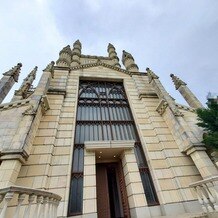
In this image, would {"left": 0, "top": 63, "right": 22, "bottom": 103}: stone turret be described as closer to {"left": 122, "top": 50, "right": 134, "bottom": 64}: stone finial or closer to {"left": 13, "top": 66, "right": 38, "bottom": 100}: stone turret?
{"left": 13, "top": 66, "right": 38, "bottom": 100}: stone turret

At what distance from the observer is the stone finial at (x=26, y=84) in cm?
1231

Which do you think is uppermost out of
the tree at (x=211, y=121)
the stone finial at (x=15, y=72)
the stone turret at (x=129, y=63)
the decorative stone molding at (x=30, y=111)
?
the stone turret at (x=129, y=63)

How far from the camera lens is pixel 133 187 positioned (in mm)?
6977

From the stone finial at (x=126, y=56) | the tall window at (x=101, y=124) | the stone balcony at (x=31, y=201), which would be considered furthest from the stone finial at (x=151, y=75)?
the stone balcony at (x=31, y=201)

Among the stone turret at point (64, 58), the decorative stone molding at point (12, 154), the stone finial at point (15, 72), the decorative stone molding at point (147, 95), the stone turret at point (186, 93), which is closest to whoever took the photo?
the decorative stone molding at point (12, 154)

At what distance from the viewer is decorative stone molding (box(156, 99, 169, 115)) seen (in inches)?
378

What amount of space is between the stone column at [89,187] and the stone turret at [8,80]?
5559mm

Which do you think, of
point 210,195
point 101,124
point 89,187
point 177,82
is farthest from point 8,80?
point 177,82

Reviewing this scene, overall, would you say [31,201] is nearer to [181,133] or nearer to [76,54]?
[181,133]

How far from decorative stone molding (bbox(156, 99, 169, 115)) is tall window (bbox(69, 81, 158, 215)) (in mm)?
1811

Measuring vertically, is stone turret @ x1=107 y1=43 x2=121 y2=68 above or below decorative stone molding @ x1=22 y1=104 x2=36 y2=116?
above

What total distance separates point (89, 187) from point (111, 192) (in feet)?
8.59

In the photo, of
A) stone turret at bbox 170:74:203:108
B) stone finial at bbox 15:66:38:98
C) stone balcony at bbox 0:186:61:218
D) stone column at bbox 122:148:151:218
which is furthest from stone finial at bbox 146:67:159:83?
stone balcony at bbox 0:186:61:218

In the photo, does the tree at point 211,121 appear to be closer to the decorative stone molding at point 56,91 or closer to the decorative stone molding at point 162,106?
the decorative stone molding at point 162,106
